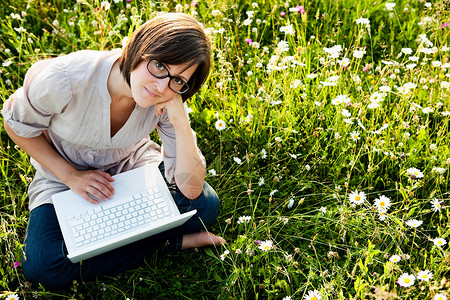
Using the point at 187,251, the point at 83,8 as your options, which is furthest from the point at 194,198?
the point at 83,8

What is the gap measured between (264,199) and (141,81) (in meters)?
1.02

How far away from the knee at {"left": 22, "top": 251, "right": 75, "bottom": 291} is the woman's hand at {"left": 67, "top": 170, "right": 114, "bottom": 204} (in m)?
0.29

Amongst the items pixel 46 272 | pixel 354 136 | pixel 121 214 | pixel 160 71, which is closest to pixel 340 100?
pixel 354 136

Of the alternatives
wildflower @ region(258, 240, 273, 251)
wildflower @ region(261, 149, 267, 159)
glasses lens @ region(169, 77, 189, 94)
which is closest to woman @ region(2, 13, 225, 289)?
glasses lens @ region(169, 77, 189, 94)

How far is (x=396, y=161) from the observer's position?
253cm

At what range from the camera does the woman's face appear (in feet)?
6.00

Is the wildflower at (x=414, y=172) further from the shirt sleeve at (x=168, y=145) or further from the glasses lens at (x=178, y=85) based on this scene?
the glasses lens at (x=178, y=85)

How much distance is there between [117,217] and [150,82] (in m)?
0.64

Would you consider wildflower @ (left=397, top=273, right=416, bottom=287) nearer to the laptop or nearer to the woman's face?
the laptop

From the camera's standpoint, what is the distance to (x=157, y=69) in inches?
72.1

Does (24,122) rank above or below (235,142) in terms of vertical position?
above

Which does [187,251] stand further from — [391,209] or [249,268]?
[391,209]

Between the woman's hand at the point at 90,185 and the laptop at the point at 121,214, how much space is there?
0.03 meters

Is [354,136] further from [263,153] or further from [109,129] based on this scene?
[109,129]
